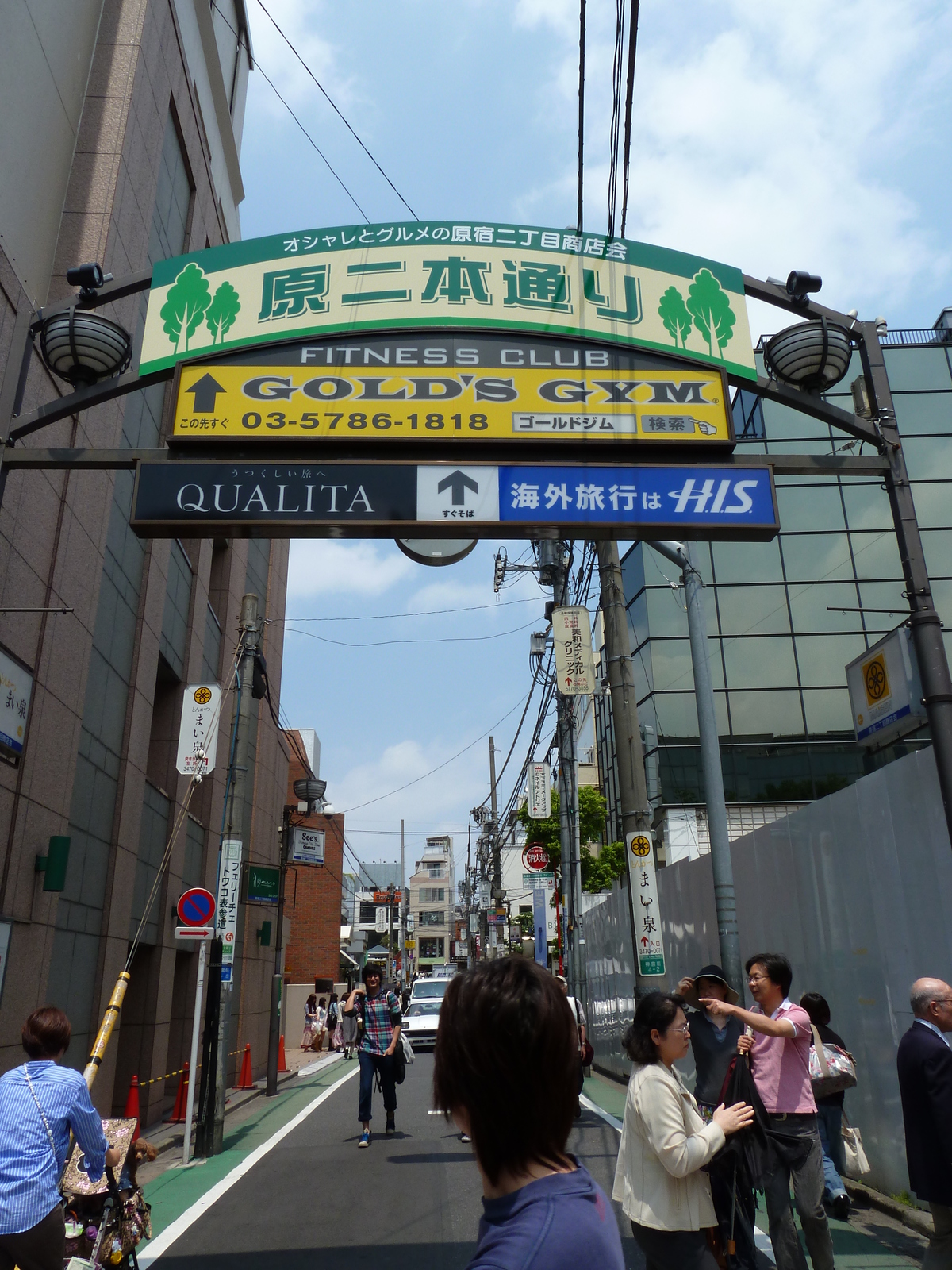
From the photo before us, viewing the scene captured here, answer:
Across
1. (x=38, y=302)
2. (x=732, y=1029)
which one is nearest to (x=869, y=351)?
(x=732, y=1029)

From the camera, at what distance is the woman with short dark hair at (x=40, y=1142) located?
13.3 feet

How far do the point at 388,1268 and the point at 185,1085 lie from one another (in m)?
8.99

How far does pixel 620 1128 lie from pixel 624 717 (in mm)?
4996

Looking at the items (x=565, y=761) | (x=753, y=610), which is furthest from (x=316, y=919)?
(x=753, y=610)

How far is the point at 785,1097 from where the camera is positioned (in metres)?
5.07

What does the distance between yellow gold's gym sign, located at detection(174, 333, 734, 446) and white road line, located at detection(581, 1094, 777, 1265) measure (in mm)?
5473

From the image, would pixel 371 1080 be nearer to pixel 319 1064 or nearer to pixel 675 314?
pixel 675 314

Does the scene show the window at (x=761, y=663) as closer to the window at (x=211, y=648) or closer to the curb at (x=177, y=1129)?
the window at (x=211, y=648)

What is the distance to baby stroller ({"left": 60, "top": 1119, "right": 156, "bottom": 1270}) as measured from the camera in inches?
188

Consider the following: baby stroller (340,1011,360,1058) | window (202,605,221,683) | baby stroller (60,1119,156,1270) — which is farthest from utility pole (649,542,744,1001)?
baby stroller (340,1011,360,1058)

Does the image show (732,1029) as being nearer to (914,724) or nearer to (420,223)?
(914,724)

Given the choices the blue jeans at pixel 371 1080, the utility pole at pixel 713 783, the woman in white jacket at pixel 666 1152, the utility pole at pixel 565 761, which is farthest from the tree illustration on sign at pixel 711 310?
the utility pole at pixel 565 761

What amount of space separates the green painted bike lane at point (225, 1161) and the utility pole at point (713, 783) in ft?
17.2

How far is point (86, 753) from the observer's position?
11.0 m
